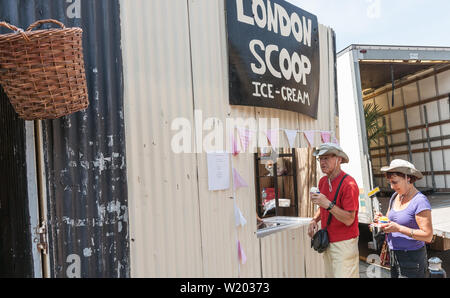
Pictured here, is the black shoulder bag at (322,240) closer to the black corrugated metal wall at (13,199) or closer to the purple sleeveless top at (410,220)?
the purple sleeveless top at (410,220)

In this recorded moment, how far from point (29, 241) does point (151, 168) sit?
3.35 ft

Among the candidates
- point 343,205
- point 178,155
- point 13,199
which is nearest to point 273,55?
point 178,155

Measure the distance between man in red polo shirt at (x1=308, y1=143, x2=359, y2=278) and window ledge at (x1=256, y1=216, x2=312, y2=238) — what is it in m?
0.72

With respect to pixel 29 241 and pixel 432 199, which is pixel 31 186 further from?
pixel 432 199

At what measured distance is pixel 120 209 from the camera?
8.89 ft

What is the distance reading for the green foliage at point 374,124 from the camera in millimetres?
10277

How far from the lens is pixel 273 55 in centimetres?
406

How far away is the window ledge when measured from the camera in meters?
4.11

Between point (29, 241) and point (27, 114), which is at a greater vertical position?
point (27, 114)

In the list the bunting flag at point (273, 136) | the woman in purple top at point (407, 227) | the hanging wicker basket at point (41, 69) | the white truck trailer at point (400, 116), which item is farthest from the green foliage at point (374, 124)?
the hanging wicker basket at point (41, 69)

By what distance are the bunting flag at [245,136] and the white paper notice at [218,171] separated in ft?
0.86

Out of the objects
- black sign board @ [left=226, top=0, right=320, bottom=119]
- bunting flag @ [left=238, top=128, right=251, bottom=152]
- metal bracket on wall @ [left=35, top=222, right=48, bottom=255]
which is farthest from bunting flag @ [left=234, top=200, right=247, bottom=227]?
metal bracket on wall @ [left=35, top=222, right=48, bottom=255]

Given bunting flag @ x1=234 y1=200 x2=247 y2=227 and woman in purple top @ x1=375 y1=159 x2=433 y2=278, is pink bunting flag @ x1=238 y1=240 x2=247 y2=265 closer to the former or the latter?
bunting flag @ x1=234 y1=200 x2=247 y2=227
